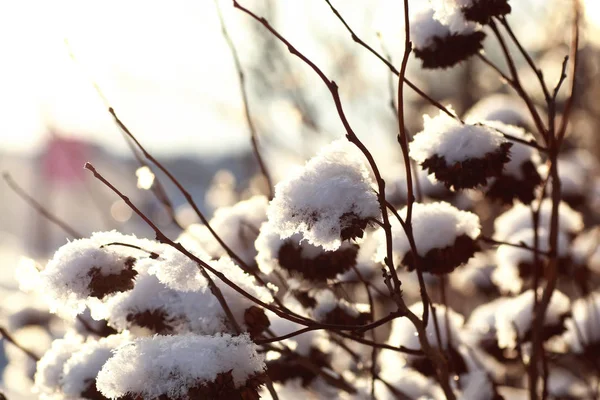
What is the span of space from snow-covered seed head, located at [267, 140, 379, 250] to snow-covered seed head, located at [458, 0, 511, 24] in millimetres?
511

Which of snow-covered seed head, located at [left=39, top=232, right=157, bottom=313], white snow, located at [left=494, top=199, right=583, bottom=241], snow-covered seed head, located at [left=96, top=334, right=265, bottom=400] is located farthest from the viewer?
white snow, located at [left=494, top=199, right=583, bottom=241]

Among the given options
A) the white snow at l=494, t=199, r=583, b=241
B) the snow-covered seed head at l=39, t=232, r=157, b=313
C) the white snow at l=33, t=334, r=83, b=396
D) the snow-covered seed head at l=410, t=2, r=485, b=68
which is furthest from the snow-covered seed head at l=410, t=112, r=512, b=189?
the white snow at l=494, t=199, r=583, b=241

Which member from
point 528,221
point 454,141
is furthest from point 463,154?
point 528,221

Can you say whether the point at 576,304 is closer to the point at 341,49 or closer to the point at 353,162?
the point at 353,162

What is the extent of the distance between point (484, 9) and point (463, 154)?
35 centimetres

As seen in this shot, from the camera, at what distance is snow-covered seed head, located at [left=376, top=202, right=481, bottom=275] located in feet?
4.85

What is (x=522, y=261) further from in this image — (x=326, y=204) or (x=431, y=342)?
(x=326, y=204)

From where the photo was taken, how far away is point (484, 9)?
1.45 m

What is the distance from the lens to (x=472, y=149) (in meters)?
1.40

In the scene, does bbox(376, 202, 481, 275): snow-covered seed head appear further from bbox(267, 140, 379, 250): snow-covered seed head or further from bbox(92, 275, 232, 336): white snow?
bbox(92, 275, 232, 336): white snow

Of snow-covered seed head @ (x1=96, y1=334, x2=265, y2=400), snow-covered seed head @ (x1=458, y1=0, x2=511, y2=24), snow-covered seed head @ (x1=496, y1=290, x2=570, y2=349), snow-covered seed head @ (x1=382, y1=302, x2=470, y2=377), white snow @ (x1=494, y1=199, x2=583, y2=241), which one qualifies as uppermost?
white snow @ (x1=494, y1=199, x2=583, y2=241)

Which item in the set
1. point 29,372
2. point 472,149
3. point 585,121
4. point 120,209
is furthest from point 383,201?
point 585,121

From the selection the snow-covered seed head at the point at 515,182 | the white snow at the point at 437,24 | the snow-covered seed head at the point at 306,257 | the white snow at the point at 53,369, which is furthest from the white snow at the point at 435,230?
the white snow at the point at 53,369

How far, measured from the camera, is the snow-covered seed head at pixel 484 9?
4.73 ft
